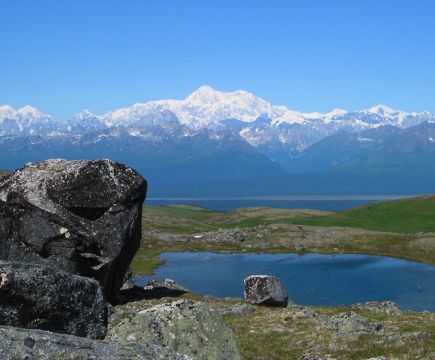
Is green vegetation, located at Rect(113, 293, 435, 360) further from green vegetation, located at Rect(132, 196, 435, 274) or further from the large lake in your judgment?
green vegetation, located at Rect(132, 196, 435, 274)

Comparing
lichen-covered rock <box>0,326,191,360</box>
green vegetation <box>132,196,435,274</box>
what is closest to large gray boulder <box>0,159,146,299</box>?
lichen-covered rock <box>0,326,191,360</box>

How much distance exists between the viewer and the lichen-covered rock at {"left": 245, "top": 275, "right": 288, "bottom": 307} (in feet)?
176

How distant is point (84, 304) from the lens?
13.7 meters

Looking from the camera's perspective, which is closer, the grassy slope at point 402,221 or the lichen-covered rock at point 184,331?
the lichen-covered rock at point 184,331

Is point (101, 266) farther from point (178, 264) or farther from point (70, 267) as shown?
point (178, 264)

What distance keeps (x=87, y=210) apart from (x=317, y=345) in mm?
21194

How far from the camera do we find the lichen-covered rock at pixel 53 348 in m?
9.62

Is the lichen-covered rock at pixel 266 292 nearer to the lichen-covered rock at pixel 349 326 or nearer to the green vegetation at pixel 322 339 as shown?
the green vegetation at pixel 322 339

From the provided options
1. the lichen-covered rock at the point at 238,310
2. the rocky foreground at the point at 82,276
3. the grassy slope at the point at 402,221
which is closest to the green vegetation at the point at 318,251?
the grassy slope at the point at 402,221

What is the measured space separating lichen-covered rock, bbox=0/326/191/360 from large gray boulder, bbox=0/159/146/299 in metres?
30.2

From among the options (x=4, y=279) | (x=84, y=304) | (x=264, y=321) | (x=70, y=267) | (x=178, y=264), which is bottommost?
(x=178, y=264)

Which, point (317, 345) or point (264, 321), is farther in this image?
point (264, 321)

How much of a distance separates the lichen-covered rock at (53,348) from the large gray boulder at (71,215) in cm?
3021

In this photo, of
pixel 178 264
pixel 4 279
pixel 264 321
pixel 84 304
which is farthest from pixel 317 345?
pixel 178 264
